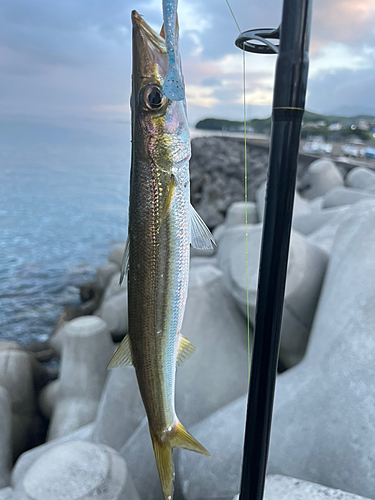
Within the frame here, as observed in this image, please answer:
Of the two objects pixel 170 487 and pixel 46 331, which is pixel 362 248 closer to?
pixel 170 487

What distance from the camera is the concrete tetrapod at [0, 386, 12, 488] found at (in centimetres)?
194

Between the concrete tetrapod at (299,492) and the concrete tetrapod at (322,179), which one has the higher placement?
the concrete tetrapod at (322,179)

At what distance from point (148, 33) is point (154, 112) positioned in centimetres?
11

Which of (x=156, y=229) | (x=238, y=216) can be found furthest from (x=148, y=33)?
(x=238, y=216)

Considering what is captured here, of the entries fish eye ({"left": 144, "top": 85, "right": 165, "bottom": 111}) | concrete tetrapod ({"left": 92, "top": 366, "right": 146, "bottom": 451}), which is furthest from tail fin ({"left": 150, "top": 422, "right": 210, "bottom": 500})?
concrete tetrapod ({"left": 92, "top": 366, "right": 146, "bottom": 451})

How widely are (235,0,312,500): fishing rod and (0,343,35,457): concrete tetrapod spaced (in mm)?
1973

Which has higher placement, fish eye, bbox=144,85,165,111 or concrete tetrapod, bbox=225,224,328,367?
fish eye, bbox=144,85,165,111

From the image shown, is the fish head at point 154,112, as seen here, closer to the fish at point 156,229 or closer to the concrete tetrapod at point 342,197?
the fish at point 156,229

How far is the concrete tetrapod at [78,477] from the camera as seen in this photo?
115 cm

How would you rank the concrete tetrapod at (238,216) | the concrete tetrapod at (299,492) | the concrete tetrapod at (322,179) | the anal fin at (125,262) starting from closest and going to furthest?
the anal fin at (125,262) < the concrete tetrapod at (299,492) < the concrete tetrapod at (238,216) < the concrete tetrapod at (322,179)

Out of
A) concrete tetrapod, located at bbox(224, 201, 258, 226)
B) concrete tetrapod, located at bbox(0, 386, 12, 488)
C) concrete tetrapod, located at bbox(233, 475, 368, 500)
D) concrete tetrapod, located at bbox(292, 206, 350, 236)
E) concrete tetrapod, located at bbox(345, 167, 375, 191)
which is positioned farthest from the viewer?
concrete tetrapod, located at bbox(345, 167, 375, 191)

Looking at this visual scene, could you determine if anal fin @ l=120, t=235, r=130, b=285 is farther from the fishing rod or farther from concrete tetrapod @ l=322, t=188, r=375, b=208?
concrete tetrapod @ l=322, t=188, r=375, b=208

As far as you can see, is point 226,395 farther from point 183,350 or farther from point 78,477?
point 183,350

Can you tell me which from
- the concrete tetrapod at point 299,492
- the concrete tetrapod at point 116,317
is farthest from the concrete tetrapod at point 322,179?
the concrete tetrapod at point 299,492
